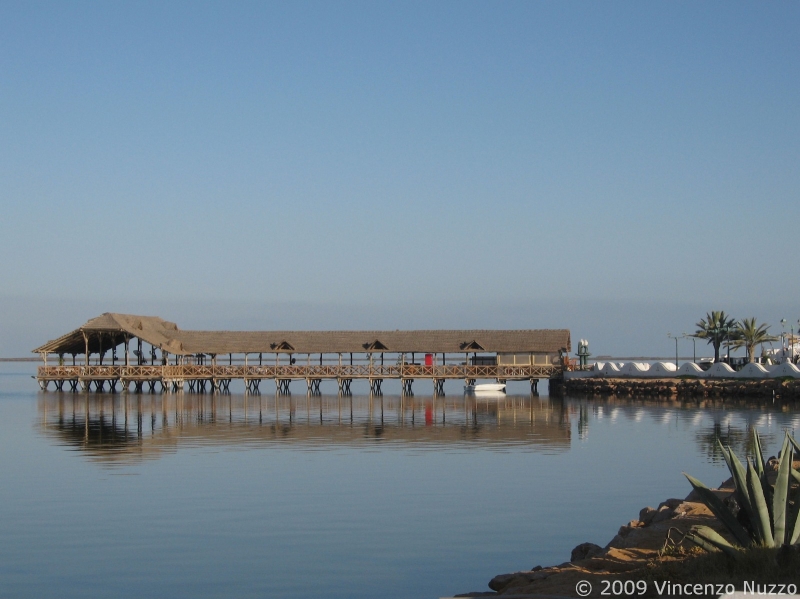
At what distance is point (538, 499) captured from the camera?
2045 centimetres

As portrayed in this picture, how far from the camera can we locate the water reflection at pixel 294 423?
32.8 m

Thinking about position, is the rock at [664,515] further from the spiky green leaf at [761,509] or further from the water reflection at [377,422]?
the water reflection at [377,422]

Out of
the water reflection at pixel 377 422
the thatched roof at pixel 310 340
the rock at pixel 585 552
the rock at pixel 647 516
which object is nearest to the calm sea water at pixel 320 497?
A: the water reflection at pixel 377 422

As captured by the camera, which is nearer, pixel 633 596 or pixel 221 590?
pixel 633 596

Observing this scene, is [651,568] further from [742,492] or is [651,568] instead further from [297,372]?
[297,372]

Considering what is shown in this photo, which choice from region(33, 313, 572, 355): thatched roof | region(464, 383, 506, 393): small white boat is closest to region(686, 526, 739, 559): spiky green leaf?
region(33, 313, 572, 355): thatched roof

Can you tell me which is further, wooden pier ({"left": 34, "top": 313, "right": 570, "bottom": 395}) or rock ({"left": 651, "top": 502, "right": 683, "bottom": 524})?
wooden pier ({"left": 34, "top": 313, "right": 570, "bottom": 395})

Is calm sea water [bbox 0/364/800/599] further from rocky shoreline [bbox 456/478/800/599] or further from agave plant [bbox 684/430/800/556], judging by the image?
agave plant [bbox 684/430/800/556]

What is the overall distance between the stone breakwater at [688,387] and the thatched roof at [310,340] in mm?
3647

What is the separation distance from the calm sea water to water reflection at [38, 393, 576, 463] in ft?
0.70

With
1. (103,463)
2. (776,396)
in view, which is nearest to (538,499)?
(103,463)

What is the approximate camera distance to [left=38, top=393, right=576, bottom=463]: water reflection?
108 ft

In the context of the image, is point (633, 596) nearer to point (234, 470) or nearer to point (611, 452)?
point (234, 470)

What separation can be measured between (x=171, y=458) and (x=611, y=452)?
531 inches
